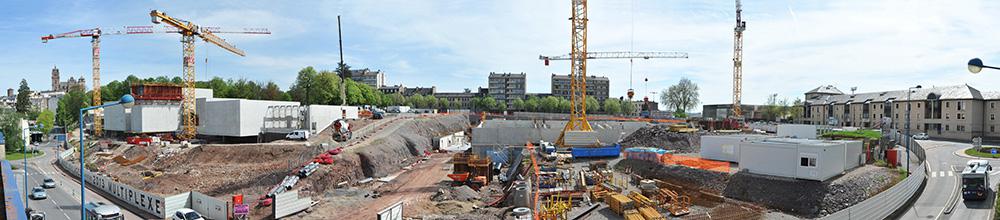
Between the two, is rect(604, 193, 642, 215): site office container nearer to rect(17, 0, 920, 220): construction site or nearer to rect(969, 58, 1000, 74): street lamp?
rect(17, 0, 920, 220): construction site

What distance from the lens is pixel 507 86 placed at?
135 m

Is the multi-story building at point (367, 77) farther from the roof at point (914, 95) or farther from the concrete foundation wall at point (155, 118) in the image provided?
the roof at point (914, 95)

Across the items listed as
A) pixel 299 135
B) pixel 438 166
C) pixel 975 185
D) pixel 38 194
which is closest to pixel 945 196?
pixel 975 185

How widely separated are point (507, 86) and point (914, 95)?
292 ft

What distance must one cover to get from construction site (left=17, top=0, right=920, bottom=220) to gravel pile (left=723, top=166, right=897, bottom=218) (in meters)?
0.07

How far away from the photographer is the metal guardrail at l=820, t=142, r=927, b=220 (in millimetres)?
19862

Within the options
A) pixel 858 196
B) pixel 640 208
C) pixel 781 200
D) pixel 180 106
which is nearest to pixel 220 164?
pixel 180 106

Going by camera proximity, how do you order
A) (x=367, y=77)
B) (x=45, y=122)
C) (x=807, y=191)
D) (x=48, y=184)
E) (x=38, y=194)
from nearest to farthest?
1. (x=807, y=191)
2. (x=38, y=194)
3. (x=48, y=184)
4. (x=45, y=122)
5. (x=367, y=77)

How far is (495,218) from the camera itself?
23594 mm

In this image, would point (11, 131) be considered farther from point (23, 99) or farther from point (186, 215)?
point (23, 99)

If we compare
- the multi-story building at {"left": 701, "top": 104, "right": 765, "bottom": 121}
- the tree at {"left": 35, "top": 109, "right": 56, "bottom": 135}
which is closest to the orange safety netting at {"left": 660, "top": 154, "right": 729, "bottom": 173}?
the multi-story building at {"left": 701, "top": 104, "right": 765, "bottom": 121}

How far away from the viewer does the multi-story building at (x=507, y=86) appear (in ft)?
440

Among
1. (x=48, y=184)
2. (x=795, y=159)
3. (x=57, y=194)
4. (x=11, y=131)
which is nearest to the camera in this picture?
(x=795, y=159)

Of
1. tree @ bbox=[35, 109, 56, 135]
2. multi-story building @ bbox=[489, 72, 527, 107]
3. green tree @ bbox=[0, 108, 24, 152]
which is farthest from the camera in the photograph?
multi-story building @ bbox=[489, 72, 527, 107]
